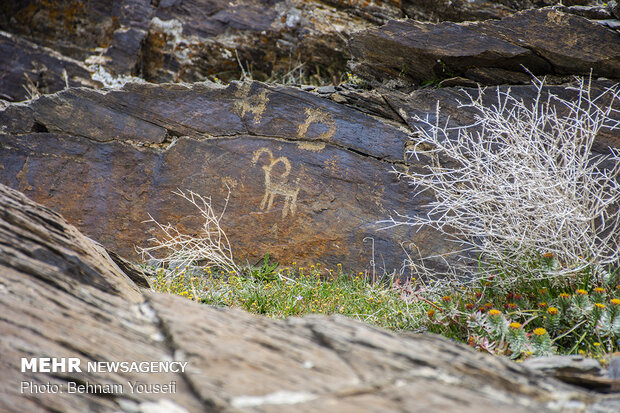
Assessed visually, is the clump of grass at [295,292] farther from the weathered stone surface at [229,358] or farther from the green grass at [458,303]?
the weathered stone surface at [229,358]

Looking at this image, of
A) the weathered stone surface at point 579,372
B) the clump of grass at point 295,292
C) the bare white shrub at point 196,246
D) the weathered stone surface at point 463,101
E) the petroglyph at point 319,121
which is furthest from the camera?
the petroglyph at point 319,121

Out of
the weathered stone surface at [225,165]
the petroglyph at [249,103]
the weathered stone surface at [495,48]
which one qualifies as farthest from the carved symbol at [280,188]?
the weathered stone surface at [495,48]

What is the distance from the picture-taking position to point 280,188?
4.95 metres

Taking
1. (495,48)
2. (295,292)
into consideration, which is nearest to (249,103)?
(295,292)

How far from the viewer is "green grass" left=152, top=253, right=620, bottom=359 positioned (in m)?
2.92

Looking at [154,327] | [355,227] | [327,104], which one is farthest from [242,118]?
[154,327]

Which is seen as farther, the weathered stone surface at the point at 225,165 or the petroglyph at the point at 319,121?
the petroglyph at the point at 319,121

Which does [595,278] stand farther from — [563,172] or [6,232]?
[6,232]

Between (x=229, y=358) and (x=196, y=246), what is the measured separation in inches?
120

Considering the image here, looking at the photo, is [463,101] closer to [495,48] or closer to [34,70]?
[495,48]

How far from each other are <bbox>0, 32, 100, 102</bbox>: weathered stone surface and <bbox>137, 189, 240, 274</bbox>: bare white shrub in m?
2.89

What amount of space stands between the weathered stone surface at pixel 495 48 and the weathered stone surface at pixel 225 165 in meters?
0.70

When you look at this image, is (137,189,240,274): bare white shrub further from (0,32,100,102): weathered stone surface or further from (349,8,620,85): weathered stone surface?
(0,32,100,102): weathered stone surface

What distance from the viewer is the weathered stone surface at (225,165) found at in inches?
192
